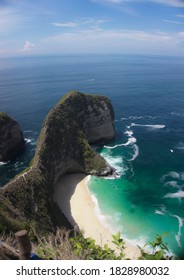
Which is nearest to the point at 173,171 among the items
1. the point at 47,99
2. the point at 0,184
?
the point at 0,184

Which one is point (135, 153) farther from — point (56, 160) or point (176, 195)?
point (56, 160)

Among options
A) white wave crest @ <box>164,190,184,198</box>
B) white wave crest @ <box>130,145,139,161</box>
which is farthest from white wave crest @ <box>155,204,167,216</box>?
white wave crest @ <box>130,145,139,161</box>

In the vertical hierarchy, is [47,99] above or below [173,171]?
above

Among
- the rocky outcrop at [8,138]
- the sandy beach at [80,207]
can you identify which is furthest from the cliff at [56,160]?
the rocky outcrop at [8,138]

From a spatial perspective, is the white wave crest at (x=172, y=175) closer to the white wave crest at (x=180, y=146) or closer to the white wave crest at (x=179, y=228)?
the white wave crest at (x=179, y=228)

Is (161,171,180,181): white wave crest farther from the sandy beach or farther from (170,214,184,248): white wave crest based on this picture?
the sandy beach

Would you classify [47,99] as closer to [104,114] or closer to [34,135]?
[34,135]

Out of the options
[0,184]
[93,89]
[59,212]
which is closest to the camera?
[59,212]
